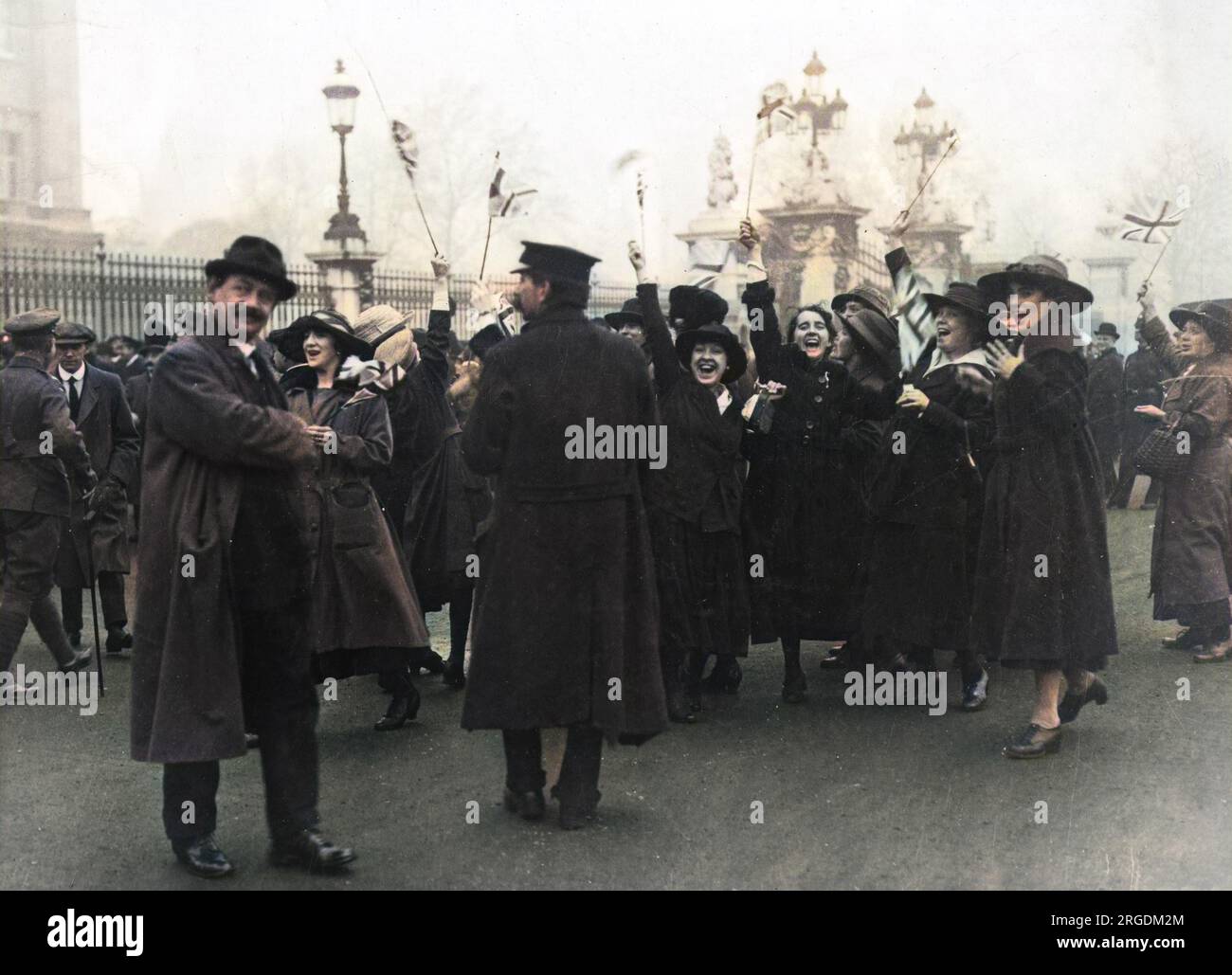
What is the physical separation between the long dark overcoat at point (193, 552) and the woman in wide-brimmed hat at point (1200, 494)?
19.5 feet

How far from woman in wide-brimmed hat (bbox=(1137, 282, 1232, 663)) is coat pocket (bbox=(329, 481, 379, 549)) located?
15.9ft

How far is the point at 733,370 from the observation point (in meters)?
7.60

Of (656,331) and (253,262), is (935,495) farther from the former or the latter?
(253,262)

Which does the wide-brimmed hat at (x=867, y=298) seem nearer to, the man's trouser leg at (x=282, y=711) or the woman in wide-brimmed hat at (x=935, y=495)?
the woman in wide-brimmed hat at (x=935, y=495)

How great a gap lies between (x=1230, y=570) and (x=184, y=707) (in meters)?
6.61

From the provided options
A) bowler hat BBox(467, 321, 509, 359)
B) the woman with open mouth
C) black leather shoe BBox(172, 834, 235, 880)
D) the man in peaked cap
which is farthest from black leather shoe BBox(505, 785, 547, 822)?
bowler hat BBox(467, 321, 509, 359)

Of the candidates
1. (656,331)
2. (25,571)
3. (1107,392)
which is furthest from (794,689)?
(1107,392)

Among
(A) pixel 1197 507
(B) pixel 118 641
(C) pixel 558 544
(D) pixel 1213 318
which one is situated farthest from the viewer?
(B) pixel 118 641

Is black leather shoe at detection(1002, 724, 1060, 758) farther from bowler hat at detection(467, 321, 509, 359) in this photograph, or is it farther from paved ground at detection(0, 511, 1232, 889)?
bowler hat at detection(467, 321, 509, 359)

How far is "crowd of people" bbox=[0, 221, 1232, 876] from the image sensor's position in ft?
16.7

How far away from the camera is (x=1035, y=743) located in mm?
6625

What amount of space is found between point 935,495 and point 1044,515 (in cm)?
88
